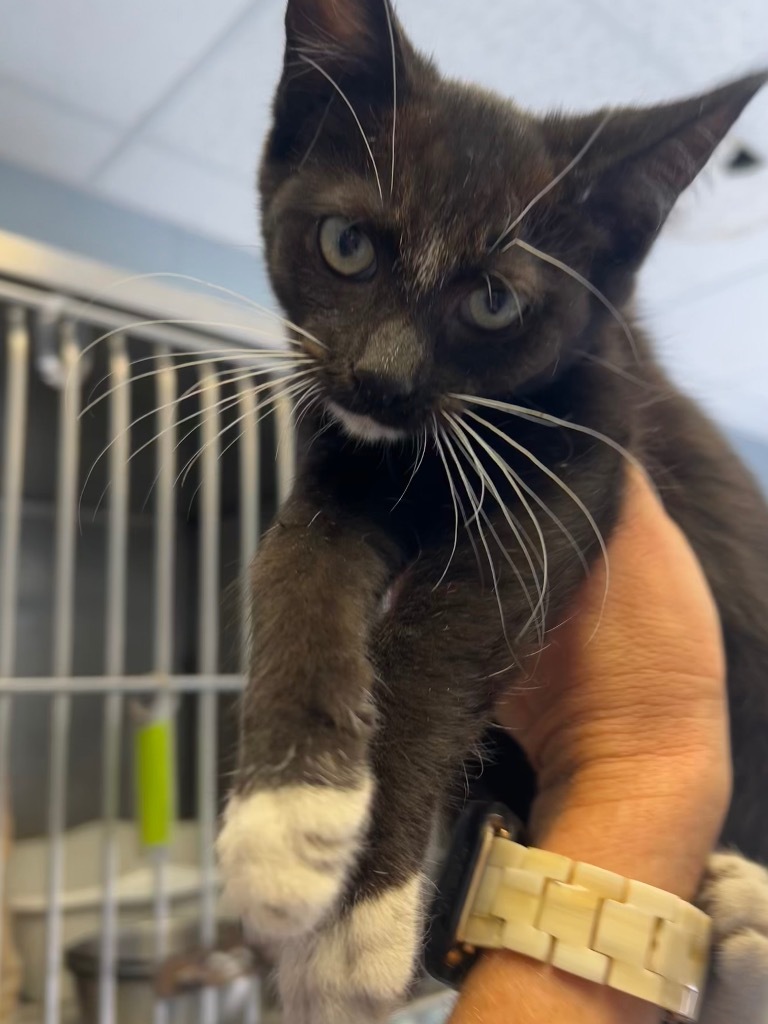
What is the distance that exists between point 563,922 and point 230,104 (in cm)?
144

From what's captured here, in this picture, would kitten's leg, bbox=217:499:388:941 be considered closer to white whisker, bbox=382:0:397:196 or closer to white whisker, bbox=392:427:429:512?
white whisker, bbox=392:427:429:512

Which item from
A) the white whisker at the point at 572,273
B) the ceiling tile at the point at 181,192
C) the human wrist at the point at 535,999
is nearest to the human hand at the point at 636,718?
the human wrist at the point at 535,999

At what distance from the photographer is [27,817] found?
4.42 ft

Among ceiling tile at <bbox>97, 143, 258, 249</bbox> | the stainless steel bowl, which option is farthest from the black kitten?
ceiling tile at <bbox>97, 143, 258, 249</bbox>

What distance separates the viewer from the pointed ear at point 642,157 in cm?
56

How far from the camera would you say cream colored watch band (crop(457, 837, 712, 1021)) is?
49 cm

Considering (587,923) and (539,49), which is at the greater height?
(539,49)

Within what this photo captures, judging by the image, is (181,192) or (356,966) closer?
(356,966)

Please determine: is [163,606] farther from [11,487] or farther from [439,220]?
[439,220]

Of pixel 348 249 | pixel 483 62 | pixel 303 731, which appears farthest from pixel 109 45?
pixel 303 731

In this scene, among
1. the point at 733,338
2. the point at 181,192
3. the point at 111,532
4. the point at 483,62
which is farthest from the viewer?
the point at 733,338

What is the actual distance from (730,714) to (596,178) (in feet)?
1.50

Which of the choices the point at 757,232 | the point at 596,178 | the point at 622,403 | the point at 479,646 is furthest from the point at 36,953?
the point at 757,232

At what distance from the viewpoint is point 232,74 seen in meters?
1.43
